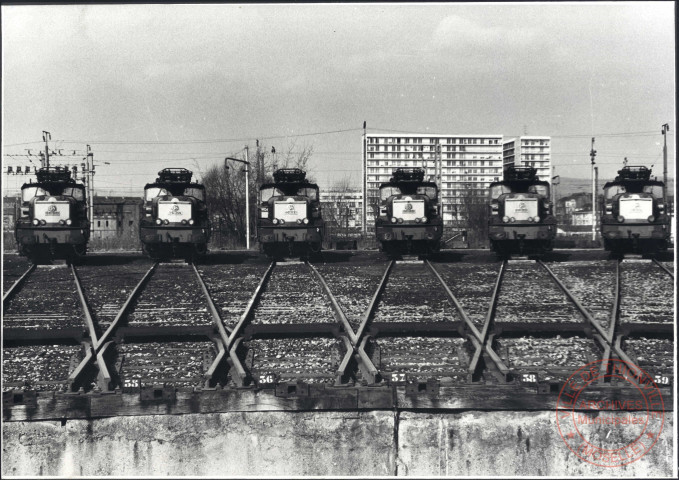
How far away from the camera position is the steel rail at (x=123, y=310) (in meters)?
7.80

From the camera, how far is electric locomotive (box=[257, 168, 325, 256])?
1370cm

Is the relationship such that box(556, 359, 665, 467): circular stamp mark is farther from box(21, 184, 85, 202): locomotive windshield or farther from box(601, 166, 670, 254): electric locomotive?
box(21, 184, 85, 202): locomotive windshield

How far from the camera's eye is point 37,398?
258 inches

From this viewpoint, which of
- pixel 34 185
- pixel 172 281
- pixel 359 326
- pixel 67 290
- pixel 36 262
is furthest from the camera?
pixel 34 185

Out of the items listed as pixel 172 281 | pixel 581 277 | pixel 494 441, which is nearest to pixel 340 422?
pixel 494 441

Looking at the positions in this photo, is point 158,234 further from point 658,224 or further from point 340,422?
point 658,224

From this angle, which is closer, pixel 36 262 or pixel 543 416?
pixel 543 416

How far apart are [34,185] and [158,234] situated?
3314 mm

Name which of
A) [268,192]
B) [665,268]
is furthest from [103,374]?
[665,268]

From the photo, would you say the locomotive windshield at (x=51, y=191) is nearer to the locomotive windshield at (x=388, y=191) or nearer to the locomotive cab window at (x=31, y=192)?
the locomotive cab window at (x=31, y=192)

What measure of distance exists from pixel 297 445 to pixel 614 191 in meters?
10.9

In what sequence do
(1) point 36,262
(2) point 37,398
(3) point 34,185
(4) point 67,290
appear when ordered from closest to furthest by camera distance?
(2) point 37,398, (4) point 67,290, (1) point 36,262, (3) point 34,185

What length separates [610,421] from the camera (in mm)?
6594

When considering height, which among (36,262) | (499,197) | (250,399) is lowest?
(250,399)
